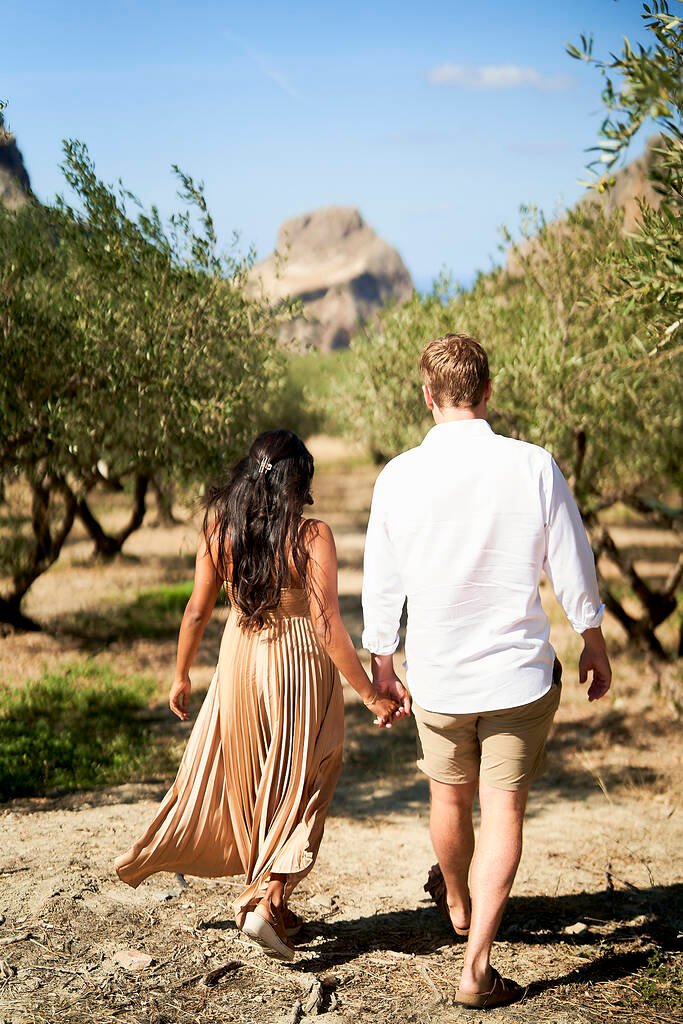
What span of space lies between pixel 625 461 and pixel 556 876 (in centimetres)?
795

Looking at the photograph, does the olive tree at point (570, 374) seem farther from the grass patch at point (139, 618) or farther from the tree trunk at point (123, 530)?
the tree trunk at point (123, 530)

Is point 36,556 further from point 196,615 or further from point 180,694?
point 196,615

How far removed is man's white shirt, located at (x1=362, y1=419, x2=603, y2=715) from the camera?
3852mm

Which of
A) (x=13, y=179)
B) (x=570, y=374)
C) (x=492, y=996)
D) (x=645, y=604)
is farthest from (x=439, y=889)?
(x=645, y=604)

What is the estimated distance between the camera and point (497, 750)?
397 cm

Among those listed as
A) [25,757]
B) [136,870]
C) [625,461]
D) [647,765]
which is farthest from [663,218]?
[625,461]

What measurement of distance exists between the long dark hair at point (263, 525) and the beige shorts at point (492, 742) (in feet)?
3.01

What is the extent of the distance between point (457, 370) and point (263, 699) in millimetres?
1835

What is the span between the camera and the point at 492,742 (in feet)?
13.1

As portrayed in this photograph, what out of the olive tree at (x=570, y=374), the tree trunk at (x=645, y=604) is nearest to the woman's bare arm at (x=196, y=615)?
the olive tree at (x=570, y=374)

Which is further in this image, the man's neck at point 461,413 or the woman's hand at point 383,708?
the woman's hand at point 383,708

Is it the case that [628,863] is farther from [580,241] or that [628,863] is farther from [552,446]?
[580,241]

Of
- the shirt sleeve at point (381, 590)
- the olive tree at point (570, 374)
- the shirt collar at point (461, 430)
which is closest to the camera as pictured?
the shirt collar at point (461, 430)

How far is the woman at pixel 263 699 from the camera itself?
176 inches
